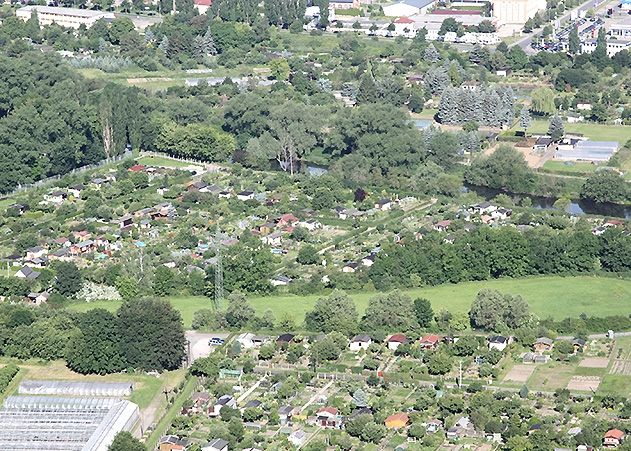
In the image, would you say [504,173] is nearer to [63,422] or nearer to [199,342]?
[199,342]

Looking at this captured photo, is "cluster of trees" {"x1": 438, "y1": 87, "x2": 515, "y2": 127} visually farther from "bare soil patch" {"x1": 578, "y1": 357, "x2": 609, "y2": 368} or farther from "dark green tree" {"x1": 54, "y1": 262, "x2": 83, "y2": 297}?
"bare soil patch" {"x1": 578, "y1": 357, "x2": 609, "y2": 368}

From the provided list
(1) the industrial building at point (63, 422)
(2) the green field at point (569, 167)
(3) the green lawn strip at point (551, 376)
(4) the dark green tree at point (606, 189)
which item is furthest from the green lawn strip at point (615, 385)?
(2) the green field at point (569, 167)

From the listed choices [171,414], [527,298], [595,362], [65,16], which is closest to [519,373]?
[595,362]

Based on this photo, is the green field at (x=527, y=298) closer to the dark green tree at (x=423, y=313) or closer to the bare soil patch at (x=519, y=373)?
the dark green tree at (x=423, y=313)

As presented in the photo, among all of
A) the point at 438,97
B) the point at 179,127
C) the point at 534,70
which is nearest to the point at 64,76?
the point at 179,127

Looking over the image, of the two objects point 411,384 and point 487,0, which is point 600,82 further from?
point 411,384
